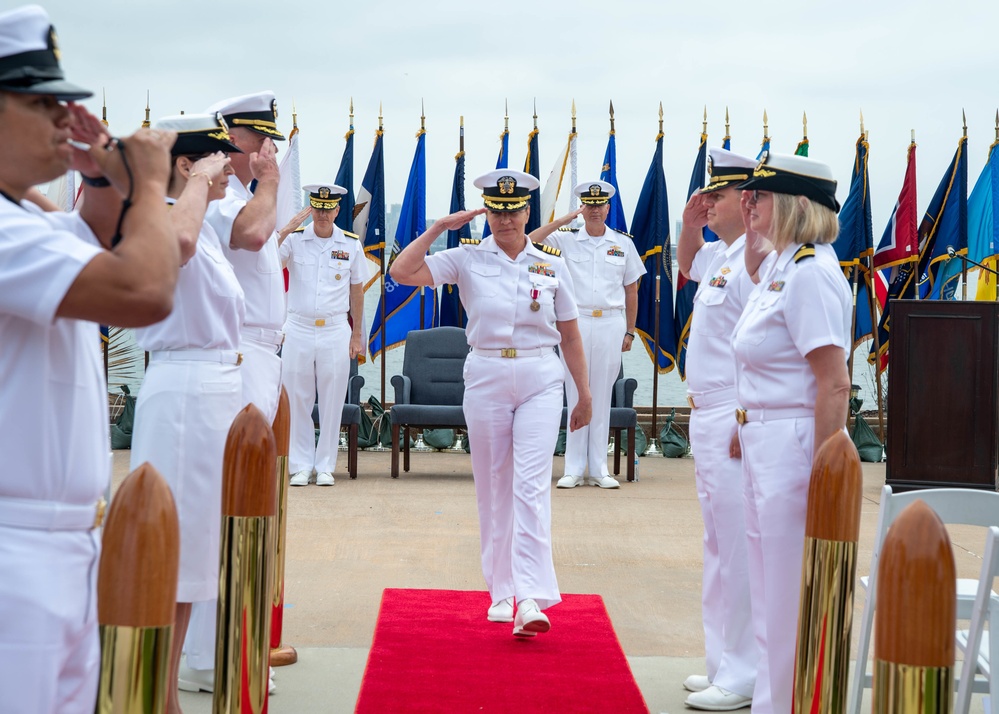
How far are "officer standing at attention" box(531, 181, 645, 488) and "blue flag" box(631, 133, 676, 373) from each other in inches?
73.8

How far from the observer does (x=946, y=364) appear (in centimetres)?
752

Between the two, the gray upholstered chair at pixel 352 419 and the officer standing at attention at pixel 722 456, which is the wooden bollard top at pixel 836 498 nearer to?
the officer standing at attention at pixel 722 456

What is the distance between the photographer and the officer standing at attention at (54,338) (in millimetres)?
1473

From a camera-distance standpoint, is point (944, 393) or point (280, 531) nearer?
point (280, 531)

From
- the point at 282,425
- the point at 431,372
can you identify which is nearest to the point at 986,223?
the point at 431,372

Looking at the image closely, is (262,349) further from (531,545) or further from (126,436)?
(126,436)

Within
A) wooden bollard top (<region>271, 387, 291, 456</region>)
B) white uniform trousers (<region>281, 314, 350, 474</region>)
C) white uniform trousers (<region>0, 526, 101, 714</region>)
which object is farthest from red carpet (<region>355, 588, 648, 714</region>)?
white uniform trousers (<region>281, 314, 350, 474</region>)

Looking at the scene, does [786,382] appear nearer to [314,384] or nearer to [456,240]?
[314,384]

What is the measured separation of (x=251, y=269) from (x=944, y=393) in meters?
5.40

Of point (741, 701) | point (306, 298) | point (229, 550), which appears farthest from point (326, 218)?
point (229, 550)

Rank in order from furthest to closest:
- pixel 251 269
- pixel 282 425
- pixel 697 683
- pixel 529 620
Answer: pixel 529 620
pixel 697 683
pixel 251 269
pixel 282 425

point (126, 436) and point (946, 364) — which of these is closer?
point (946, 364)

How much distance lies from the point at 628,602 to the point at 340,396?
4.03 meters

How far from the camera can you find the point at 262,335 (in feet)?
12.3
